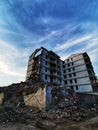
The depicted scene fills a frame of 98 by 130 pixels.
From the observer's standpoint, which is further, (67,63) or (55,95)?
(67,63)

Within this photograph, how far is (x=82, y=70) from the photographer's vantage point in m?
33.3

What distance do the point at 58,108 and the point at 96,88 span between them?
2536 cm

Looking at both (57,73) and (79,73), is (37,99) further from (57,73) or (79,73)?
(79,73)

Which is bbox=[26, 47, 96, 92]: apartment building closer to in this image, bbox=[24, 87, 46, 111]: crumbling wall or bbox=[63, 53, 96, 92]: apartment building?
bbox=[63, 53, 96, 92]: apartment building

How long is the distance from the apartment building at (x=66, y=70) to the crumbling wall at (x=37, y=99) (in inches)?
559

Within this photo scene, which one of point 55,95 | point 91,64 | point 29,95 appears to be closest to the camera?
point 55,95

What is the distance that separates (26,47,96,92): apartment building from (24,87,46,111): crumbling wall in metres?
14.2

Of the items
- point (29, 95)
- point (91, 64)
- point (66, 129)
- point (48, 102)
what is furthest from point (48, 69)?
point (66, 129)

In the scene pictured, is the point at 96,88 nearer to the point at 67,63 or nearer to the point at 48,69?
the point at 67,63

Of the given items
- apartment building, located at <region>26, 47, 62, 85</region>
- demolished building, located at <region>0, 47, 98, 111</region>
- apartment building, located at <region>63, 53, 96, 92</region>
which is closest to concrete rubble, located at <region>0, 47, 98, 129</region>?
demolished building, located at <region>0, 47, 98, 111</region>

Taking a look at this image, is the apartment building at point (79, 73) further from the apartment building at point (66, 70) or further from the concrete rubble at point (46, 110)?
the concrete rubble at point (46, 110)

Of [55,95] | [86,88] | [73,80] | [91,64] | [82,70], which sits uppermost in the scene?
[91,64]

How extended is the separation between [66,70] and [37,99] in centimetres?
2661

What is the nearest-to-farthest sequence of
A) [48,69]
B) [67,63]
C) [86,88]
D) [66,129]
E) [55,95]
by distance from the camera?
1. [66,129]
2. [55,95]
3. [86,88]
4. [48,69]
5. [67,63]
